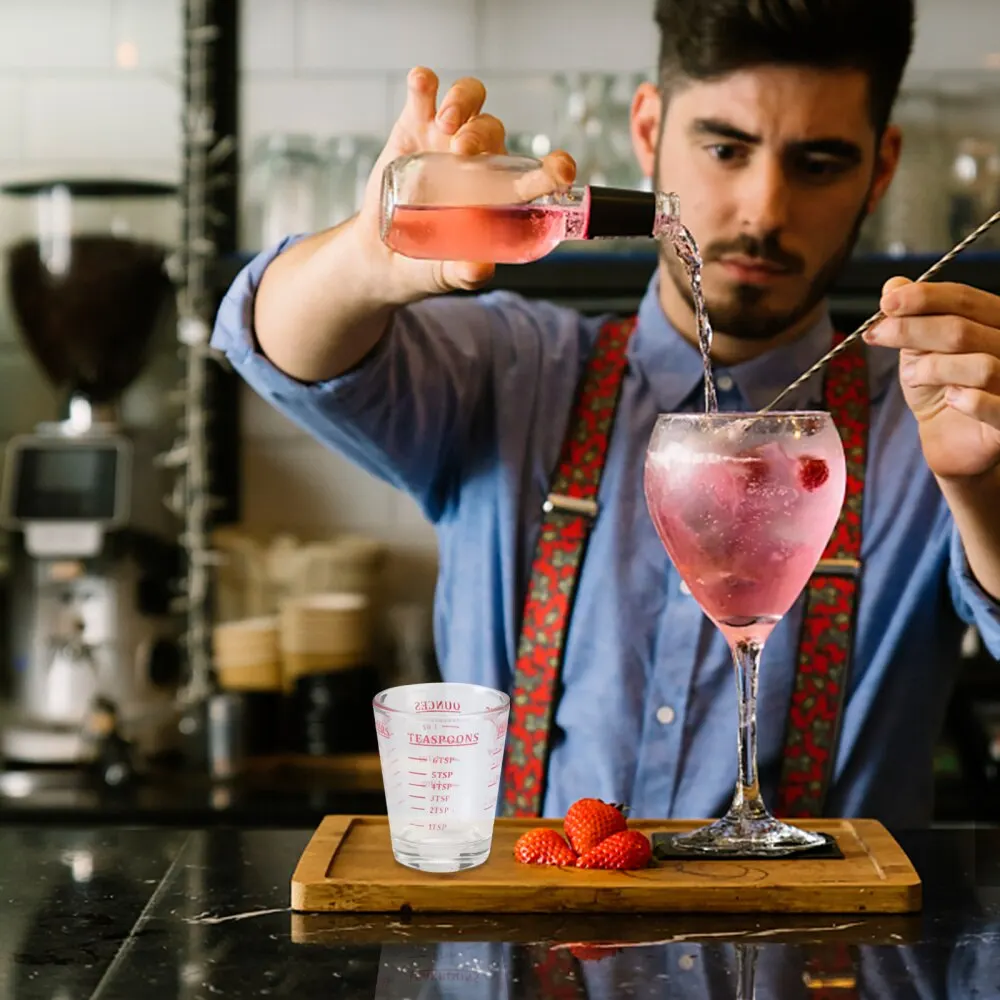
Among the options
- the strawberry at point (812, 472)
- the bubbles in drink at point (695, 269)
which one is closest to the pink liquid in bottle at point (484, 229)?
the bubbles in drink at point (695, 269)

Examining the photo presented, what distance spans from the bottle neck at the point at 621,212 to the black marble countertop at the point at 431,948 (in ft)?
1.57

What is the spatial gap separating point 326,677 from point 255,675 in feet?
0.43

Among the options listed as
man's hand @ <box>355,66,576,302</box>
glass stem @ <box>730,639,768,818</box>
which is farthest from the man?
glass stem @ <box>730,639,768,818</box>

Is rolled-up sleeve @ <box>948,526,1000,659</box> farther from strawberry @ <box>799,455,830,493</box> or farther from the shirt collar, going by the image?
strawberry @ <box>799,455,830,493</box>

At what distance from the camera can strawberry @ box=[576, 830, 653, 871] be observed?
1.07 m

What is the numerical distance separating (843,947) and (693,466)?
348 millimetres

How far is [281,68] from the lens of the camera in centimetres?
312

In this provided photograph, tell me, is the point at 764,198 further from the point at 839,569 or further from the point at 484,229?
the point at 484,229

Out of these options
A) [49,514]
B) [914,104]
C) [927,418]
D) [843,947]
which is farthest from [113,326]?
[843,947]

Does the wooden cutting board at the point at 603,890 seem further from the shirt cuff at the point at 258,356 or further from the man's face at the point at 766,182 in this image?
the man's face at the point at 766,182

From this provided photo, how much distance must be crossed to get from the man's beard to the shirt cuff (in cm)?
36

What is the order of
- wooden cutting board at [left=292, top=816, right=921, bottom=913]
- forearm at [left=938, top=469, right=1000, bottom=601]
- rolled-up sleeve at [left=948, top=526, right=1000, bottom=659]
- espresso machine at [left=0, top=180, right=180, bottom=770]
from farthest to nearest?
espresso machine at [left=0, top=180, right=180, bottom=770], rolled-up sleeve at [left=948, top=526, right=1000, bottom=659], forearm at [left=938, top=469, right=1000, bottom=601], wooden cutting board at [left=292, top=816, right=921, bottom=913]

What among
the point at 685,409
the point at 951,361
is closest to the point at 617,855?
the point at 951,361

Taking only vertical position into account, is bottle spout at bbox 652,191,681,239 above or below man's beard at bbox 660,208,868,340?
above
